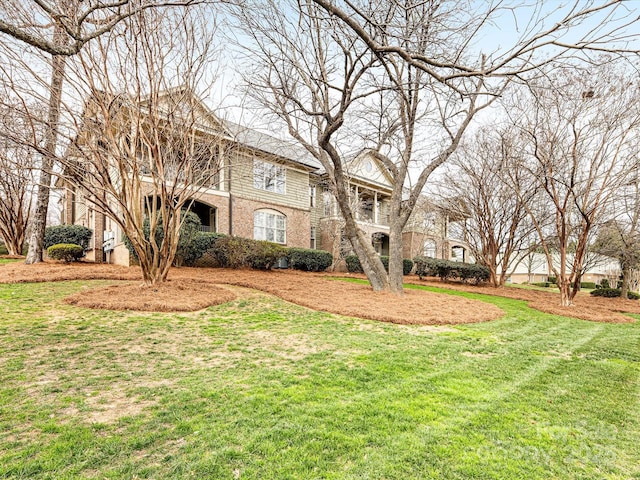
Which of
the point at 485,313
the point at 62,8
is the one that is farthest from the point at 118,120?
the point at 485,313

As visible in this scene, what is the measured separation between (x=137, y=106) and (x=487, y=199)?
14659 mm

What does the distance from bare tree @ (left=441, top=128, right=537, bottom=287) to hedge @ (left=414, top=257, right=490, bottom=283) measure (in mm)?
502

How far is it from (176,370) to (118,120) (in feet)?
18.8

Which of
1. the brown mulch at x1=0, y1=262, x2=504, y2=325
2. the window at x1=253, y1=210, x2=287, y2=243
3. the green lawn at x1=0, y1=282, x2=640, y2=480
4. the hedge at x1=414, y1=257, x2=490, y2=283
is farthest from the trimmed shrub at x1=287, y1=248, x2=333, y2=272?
the green lawn at x1=0, y1=282, x2=640, y2=480

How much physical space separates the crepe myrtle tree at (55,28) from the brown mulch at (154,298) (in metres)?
2.22

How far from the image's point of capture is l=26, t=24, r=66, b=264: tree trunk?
5934mm

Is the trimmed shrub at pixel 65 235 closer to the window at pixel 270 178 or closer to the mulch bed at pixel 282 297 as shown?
the mulch bed at pixel 282 297

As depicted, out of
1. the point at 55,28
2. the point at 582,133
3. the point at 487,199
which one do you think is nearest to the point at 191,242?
the point at 55,28

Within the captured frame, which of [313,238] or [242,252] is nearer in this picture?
[242,252]

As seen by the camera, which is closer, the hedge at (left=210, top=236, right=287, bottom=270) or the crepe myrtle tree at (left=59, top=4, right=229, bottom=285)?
the crepe myrtle tree at (left=59, top=4, right=229, bottom=285)

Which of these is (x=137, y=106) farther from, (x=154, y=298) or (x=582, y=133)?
(x=582, y=133)

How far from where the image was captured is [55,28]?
5469mm

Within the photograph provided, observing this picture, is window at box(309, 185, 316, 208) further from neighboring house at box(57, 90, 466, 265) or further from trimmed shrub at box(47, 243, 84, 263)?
trimmed shrub at box(47, 243, 84, 263)

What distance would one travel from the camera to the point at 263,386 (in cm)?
319
